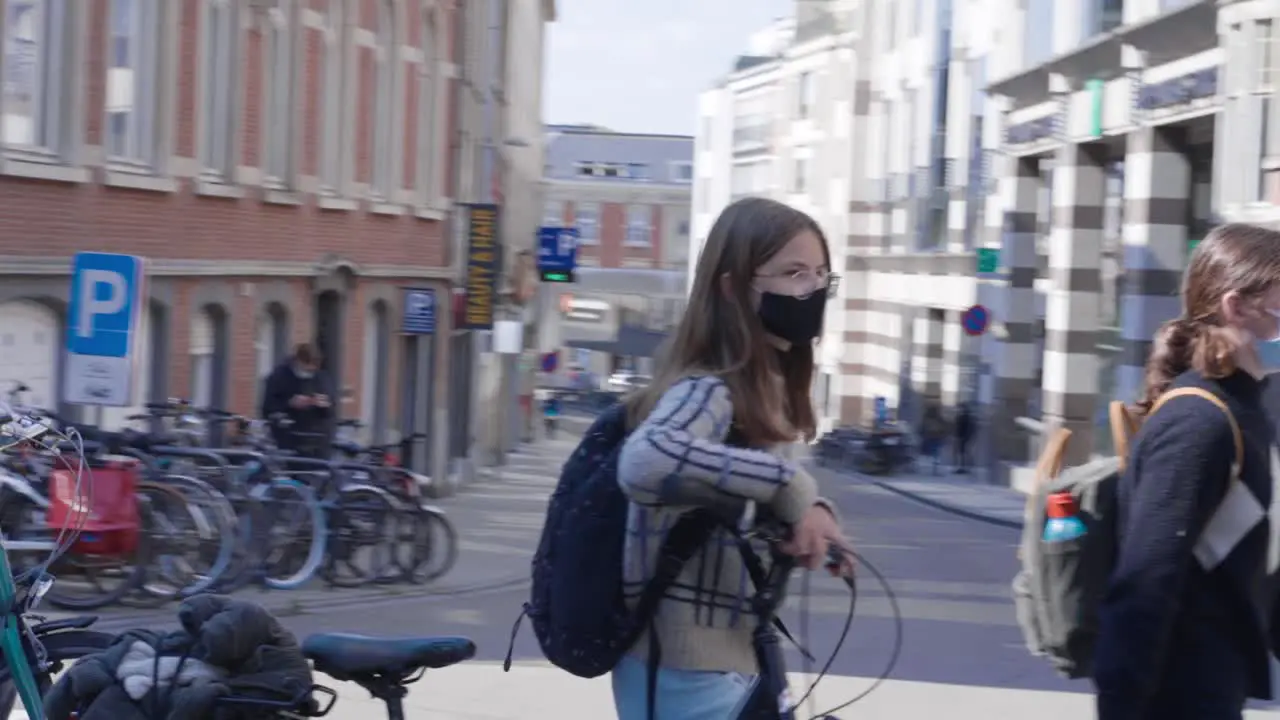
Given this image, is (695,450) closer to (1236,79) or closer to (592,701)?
(592,701)

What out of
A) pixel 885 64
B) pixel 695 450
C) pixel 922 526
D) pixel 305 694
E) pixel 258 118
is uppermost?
pixel 885 64

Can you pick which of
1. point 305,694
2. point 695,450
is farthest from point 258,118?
point 695,450

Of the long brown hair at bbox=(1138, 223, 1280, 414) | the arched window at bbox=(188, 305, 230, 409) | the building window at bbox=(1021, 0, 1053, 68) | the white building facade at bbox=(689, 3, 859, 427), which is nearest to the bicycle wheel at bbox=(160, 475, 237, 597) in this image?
the arched window at bbox=(188, 305, 230, 409)

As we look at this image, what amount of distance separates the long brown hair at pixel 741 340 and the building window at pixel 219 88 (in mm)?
18228

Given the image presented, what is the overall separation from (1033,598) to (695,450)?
114 cm

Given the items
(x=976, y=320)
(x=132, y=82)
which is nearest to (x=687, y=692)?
(x=132, y=82)

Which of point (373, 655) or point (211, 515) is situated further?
point (211, 515)

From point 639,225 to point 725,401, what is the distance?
334 feet

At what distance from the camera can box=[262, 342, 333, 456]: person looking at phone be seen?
18859 mm

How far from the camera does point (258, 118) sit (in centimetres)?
2281

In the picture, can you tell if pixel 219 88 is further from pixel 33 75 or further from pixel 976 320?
pixel 976 320

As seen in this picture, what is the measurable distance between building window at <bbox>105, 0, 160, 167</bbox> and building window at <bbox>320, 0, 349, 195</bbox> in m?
6.06

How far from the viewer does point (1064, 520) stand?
388 cm

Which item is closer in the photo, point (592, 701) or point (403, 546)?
point (592, 701)
